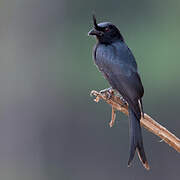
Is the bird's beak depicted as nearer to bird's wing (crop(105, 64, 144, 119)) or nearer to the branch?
bird's wing (crop(105, 64, 144, 119))

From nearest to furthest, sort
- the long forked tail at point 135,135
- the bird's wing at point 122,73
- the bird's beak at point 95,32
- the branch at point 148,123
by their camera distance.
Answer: the branch at point 148,123 < the long forked tail at point 135,135 < the bird's wing at point 122,73 < the bird's beak at point 95,32

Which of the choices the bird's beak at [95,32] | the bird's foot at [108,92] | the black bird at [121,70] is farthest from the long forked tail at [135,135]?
the bird's beak at [95,32]

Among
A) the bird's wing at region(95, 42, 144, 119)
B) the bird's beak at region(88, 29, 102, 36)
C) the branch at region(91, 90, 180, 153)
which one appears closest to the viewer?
the branch at region(91, 90, 180, 153)

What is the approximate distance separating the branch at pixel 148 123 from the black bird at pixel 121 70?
64 millimetres

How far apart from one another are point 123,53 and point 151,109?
9.50 ft

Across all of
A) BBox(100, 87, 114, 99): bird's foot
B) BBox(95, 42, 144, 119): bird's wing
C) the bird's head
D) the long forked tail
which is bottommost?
the long forked tail

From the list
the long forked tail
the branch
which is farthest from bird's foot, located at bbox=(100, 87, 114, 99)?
the long forked tail

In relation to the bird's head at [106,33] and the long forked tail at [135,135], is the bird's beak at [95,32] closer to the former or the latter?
the bird's head at [106,33]

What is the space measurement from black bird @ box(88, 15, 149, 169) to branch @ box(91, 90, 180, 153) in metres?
0.06

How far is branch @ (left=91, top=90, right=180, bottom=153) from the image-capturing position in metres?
5.00

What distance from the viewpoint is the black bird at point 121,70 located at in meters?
5.45

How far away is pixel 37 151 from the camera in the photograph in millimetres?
9305

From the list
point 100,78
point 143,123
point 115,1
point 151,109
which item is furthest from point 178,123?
point 143,123

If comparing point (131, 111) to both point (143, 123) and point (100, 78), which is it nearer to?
point (143, 123)
